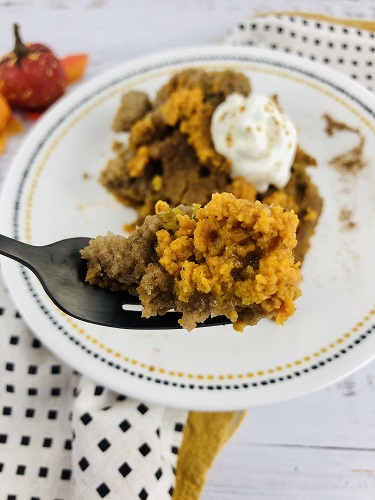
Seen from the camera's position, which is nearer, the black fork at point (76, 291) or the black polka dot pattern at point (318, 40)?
the black fork at point (76, 291)

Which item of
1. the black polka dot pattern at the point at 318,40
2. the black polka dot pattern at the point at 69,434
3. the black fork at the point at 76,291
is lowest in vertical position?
the black polka dot pattern at the point at 69,434

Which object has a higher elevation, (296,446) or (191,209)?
(191,209)

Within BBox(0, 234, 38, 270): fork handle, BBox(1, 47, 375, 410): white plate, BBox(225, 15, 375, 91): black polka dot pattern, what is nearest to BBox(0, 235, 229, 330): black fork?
BBox(0, 234, 38, 270): fork handle

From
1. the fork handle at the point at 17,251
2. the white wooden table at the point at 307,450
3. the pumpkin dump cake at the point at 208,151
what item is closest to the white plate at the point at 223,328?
the pumpkin dump cake at the point at 208,151

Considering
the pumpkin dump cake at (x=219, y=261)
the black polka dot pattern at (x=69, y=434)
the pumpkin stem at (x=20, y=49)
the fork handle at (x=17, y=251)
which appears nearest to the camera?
the pumpkin dump cake at (x=219, y=261)

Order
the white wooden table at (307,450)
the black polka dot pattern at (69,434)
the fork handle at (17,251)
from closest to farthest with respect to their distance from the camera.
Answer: the fork handle at (17,251), the black polka dot pattern at (69,434), the white wooden table at (307,450)

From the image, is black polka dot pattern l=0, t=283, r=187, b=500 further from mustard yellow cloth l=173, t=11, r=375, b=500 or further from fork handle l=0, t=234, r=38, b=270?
fork handle l=0, t=234, r=38, b=270

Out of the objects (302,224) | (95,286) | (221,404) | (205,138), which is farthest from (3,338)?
(302,224)

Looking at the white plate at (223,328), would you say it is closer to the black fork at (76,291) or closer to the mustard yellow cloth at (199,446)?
the mustard yellow cloth at (199,446)

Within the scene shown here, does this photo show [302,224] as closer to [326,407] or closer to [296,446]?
[326,407]
